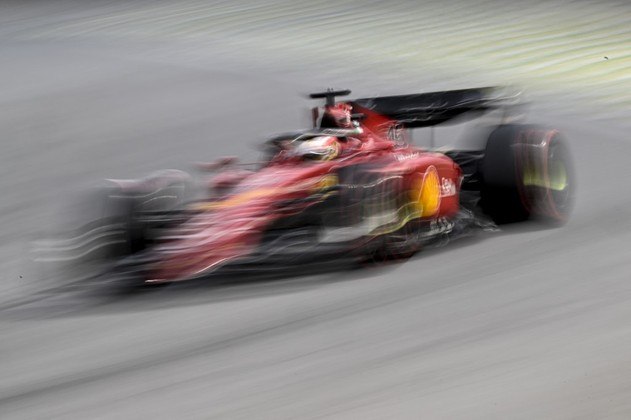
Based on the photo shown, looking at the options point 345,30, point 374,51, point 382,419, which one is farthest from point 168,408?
point 345,30

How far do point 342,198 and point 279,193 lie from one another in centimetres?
33

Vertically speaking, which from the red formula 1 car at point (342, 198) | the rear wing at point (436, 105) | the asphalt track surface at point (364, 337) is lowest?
the asphalt track surface at point (364, 337)

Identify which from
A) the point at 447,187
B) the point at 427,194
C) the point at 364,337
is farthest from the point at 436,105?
the point at 364,337

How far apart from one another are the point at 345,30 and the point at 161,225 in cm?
945

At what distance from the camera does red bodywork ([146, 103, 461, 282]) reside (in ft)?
18.3

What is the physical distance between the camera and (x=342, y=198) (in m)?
5.74

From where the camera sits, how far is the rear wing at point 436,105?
22.9 feet

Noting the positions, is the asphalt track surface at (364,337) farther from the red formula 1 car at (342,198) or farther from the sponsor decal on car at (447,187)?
the sponsor decal on car at (447,187)

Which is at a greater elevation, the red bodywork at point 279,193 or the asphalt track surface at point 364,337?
the red bodywork at point 279,193

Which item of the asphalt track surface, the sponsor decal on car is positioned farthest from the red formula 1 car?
the asphalt track surface

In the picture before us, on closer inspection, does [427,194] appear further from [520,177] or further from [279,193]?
[279,193]

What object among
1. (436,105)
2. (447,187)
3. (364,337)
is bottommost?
(364,337)

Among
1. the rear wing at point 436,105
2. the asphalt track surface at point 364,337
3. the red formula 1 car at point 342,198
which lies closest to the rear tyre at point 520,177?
the red formula 1 car at point 342,198

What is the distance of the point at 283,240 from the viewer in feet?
18.7
